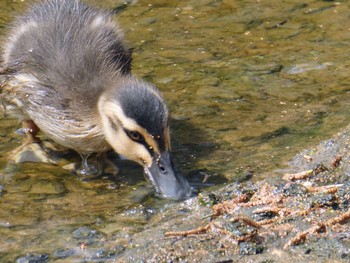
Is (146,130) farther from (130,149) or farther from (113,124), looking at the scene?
(113,124)

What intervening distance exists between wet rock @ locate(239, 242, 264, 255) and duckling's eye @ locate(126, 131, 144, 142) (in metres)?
1.63

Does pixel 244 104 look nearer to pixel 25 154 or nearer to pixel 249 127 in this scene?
pixel 249 127

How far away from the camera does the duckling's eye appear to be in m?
5.61

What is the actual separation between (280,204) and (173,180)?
3.66 ft

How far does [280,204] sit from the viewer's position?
4.53m

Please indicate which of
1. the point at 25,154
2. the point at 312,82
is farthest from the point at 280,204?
the point at 312,82

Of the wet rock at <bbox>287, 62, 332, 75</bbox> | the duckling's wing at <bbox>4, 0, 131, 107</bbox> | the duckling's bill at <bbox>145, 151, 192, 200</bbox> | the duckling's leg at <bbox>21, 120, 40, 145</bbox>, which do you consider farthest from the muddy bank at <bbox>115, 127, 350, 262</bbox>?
the wet rock at <bbox>287, 62, 332, 75</bbox>

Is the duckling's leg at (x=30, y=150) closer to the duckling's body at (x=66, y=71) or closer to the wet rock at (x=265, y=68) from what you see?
the duckling's body at (x=66, y=71)

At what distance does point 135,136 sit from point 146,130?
0.59ft

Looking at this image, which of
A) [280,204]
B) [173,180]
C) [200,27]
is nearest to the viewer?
[280,204]

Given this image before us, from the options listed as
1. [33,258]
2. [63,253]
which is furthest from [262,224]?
[33,258]

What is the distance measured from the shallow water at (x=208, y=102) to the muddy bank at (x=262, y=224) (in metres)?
0.33

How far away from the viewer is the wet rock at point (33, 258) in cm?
459

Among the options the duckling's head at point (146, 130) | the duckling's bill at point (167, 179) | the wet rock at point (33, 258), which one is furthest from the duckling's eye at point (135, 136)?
the wet rock at point (33, 258)
